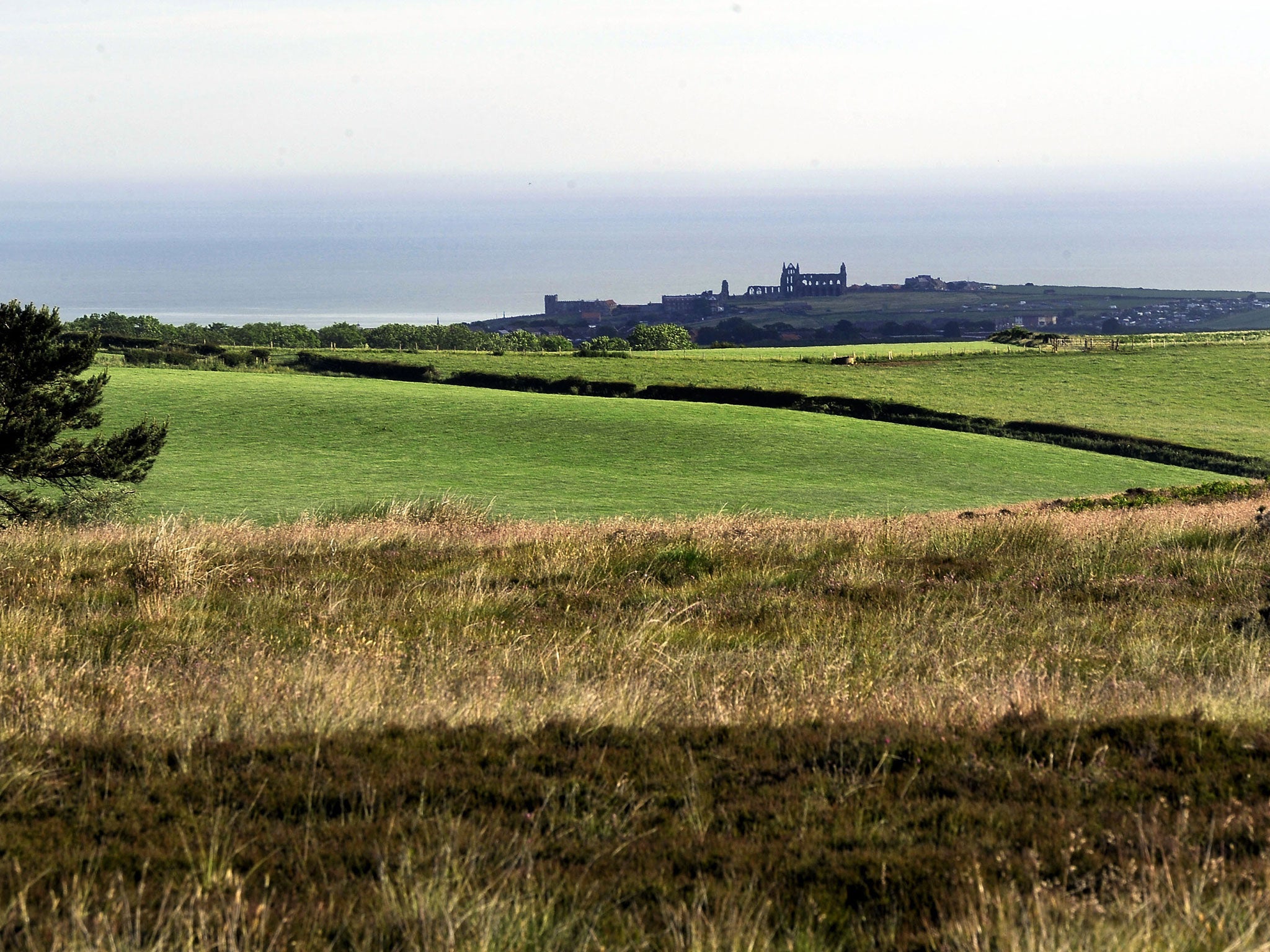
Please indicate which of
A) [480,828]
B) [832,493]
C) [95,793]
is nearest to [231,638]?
[95,793]

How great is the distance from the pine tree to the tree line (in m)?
101

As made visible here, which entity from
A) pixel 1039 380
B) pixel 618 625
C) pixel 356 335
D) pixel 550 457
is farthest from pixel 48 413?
pixel 356 335

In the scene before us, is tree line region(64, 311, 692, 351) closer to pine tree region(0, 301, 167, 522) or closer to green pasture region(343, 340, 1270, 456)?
green pasture region(343, 340, 1270, 456)

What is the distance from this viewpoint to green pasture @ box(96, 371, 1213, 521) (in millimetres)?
35094

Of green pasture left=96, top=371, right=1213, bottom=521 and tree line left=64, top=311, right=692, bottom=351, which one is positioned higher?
tree line left=64, top=311, right=692, bottom=351

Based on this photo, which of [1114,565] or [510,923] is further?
[1114,565]

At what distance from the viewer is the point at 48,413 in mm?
23328

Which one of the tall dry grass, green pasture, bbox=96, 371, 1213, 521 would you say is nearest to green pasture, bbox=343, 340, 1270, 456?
green pasture, bbox=96, 371, 1213, 521

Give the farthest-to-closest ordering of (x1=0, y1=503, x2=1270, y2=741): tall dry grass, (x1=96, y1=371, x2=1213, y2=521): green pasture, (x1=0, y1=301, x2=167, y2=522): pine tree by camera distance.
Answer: (x1=96, y1=371, x2=1213, y2=521): green pasture < (x1=0, y1=301, x2=167, y2=522): pine tree < (x1=0, y1=503, x2=1270, y2=741): tall dry grass

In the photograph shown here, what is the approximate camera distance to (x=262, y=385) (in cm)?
5741

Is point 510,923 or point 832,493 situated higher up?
point 510,923

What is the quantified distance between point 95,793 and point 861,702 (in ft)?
16.0

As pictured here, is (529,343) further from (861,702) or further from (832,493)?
(861,702)

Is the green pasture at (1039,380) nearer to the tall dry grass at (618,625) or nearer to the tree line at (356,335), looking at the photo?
the tall dry grass at (618,625)
